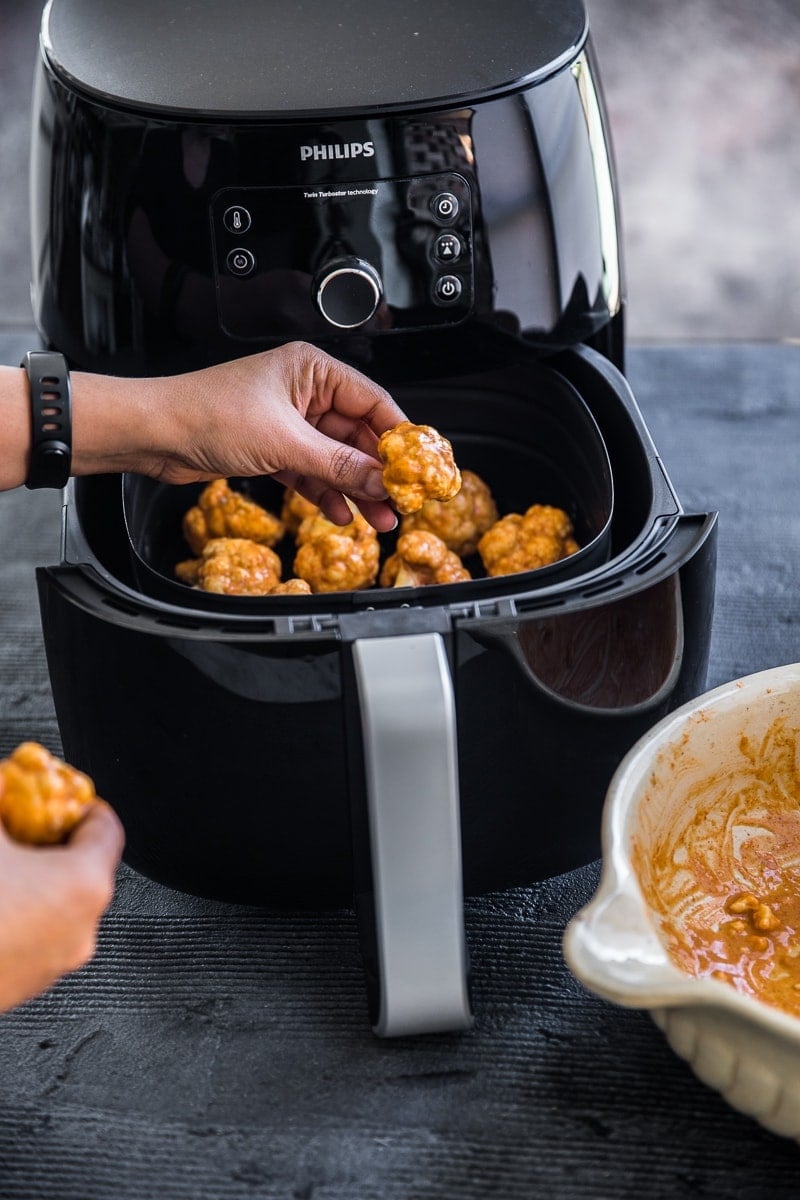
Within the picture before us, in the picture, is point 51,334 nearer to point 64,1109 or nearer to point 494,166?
point 494,166

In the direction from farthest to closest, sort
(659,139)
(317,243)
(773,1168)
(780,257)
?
(659,139) < (780,257) < (317,243) < (773,1168)

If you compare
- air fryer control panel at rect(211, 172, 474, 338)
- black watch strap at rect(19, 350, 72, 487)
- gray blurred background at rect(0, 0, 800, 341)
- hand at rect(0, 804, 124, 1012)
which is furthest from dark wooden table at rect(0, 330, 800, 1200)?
gray blurred background at rect(0, 0, 800, 341)

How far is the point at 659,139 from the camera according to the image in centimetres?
298

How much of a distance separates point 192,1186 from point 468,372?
57 centimetres

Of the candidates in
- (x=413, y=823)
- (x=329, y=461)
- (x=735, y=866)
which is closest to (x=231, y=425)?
(x=329, y=461)

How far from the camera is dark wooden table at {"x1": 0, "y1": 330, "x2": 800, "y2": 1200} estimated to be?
69 centimetres

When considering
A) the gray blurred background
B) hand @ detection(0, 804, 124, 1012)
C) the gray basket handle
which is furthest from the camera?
the gray blurred background

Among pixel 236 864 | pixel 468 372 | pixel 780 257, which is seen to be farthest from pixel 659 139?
pixel 236 864

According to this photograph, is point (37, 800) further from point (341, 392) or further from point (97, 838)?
point (341, 392)

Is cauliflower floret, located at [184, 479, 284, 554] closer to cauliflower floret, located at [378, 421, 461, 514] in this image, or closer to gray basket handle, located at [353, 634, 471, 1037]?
cauliflower floret, located at [378, 421, 461, 514]

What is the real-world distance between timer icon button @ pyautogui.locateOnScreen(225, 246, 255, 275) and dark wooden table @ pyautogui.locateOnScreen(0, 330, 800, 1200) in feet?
1.39

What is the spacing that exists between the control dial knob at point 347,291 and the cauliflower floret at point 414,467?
110mm

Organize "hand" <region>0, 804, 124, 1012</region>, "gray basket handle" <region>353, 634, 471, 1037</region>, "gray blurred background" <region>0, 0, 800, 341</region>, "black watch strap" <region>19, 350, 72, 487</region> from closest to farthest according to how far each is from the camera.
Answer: "hand" <region>0, 804, 124, 1012</region>, "gray basket handle" <region>353, 634, 471, 1037</region>, "black watch strap" <region>19, 350, 72, 487</region>, "gray blurred background" <region>0, 0, 800, 341</region>

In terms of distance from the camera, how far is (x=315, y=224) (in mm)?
902
